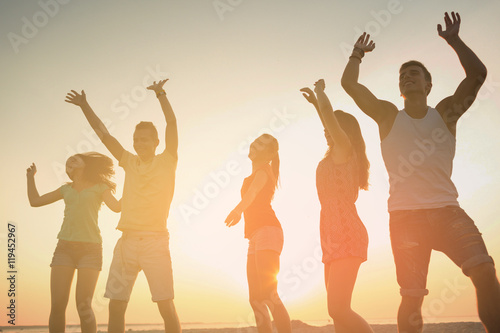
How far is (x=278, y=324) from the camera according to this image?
5.79 metres

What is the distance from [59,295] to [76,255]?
619 millimetres

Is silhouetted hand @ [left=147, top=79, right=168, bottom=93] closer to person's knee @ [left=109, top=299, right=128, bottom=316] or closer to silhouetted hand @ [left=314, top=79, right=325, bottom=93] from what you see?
silhouetted hand @ [left=314, top=79, right=325, bottom=93]

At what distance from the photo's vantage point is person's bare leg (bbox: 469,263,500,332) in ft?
12.1

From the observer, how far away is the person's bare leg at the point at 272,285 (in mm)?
5777

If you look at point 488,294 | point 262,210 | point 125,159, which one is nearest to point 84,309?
point 125,159

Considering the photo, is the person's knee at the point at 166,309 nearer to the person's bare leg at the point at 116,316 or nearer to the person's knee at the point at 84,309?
the person's bare leg at the point at 116,316

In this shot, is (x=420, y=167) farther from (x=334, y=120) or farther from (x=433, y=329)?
(x=433, y=329)

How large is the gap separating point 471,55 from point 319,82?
1543 millimetres

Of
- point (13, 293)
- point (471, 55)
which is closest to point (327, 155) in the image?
point (471, 55)

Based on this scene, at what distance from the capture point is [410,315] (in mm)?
4043

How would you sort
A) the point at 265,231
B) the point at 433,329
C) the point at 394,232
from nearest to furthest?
1. the point at 394,232
2. the point at 265,231
3. the point at 433,329

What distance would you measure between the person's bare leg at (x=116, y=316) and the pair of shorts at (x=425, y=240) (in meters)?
3.34

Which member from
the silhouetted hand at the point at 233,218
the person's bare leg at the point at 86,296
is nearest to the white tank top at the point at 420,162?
the silhouetted hand at the point at 233,218

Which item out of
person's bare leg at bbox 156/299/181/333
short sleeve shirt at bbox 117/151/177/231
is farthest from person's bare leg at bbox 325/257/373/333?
short sleeve shirt at bbox 117/151/177/231
